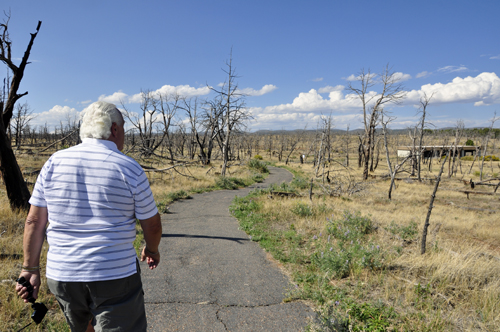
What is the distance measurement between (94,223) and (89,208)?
97 mm

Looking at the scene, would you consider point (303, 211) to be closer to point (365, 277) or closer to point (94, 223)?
point (365, 277)

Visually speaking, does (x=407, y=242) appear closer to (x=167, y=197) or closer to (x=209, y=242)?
(x=209, y=242)

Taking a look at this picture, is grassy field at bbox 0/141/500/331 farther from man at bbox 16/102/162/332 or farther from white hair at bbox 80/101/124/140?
white hair at bbox 80/101/124/140

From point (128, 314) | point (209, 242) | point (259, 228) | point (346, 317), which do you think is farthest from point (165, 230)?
point (128, 314)

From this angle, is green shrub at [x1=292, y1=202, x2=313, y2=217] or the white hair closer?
the white hair

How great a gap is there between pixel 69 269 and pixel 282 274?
4052mm

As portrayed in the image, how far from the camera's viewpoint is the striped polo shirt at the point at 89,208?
177cm

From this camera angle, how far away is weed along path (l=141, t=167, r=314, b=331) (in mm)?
3609

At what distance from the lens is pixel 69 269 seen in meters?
1.79

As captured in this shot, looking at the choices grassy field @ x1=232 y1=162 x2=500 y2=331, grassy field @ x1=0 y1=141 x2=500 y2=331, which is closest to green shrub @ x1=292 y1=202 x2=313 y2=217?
grassy field @ x1=0 y1=141 x2=500 y2=331

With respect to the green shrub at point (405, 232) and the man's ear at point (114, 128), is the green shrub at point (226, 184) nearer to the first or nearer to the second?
the green shrub at point (405, 232)

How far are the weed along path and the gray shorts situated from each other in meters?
1.70

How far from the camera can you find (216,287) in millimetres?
4574

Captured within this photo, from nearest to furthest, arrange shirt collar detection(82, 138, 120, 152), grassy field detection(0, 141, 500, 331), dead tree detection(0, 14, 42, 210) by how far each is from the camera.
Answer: shirt collar detection(82, 138, 120, 152)
grassy field detection(0, 141, 500, 331)
dead tree detection(0, 14, 42, 210)
